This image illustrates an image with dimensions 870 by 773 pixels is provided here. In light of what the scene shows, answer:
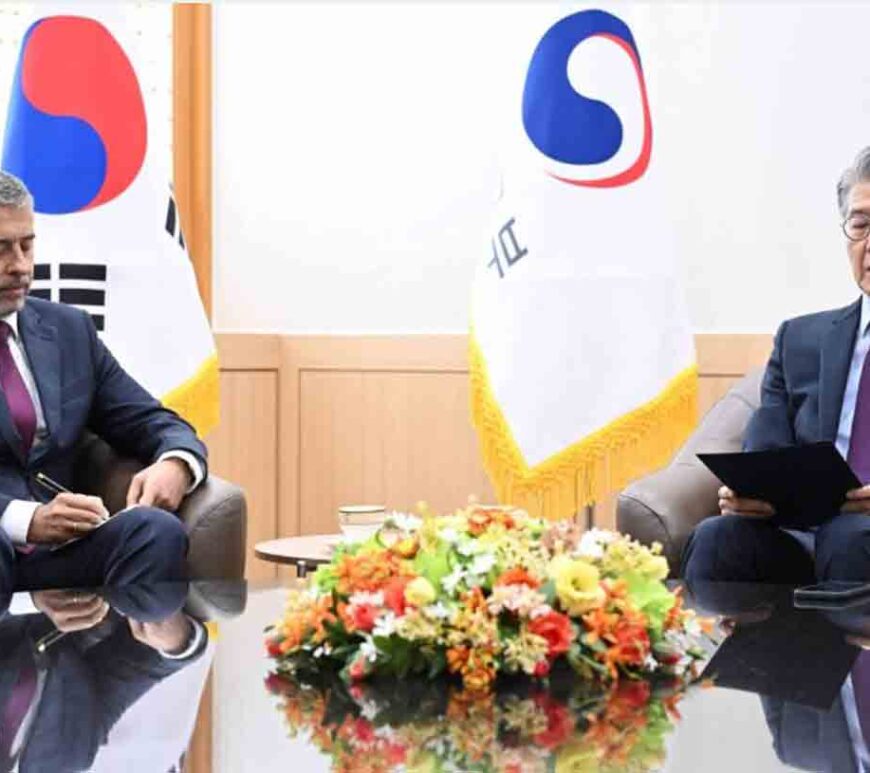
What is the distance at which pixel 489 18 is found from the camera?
6.12m

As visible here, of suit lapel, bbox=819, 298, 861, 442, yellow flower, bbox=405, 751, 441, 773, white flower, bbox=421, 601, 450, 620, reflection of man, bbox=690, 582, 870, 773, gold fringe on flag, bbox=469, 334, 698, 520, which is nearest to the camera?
yellow flower, bbox=405, 751, 441, 773

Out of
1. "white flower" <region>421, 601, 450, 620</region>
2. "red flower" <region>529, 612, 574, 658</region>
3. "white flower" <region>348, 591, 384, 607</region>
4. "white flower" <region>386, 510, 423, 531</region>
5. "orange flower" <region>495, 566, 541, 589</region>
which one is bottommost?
"red flower" <region>529, 612, 574, 658</region>

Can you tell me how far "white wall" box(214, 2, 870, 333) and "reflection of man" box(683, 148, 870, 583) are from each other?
4.34ft

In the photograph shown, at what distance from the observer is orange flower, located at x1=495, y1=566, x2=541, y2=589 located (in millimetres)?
2096

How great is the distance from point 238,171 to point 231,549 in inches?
105

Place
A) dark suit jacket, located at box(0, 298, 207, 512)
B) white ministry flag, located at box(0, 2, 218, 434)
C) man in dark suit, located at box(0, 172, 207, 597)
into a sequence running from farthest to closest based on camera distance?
white ministry flag, located at box(0, 2, 218, 434) < dark suit jacket, located at box(0, 298, 207, 512) < man in dark suit, located at box(0, 172, 207, 597)

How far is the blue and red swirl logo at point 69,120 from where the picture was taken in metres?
5.12

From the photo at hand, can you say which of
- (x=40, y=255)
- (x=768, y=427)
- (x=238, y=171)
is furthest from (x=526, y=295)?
(x=238, y=171)

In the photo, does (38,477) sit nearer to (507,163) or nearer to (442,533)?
(507,163)

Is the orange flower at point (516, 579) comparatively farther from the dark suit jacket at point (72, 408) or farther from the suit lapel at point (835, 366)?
the dark suit jacket at point (72, 408)

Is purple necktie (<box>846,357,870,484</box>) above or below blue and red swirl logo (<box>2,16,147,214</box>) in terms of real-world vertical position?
below

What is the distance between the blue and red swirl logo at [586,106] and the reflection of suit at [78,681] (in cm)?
247

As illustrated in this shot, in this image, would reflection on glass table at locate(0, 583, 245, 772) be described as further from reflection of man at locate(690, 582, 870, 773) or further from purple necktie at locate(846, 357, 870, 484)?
purple necktie at locate(846, 357, 870, 484)

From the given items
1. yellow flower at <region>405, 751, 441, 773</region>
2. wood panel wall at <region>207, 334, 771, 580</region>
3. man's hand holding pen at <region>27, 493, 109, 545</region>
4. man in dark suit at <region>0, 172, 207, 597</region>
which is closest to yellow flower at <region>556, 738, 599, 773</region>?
yellow flower at <region>405, 751, 441, 773</region>
